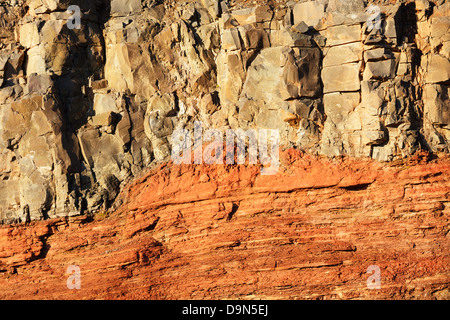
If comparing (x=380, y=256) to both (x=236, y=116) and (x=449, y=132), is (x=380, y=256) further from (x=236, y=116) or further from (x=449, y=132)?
(x=236, y=116)

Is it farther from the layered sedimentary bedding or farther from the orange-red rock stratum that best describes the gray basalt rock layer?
the orange-red rock stratum

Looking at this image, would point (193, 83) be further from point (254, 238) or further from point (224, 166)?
point (254, 238)

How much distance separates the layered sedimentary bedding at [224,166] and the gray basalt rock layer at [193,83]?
0.04 meters

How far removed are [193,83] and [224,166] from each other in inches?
98.1

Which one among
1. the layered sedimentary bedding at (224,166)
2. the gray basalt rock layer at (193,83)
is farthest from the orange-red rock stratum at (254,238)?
the gray basalt rock layer at (193,83)

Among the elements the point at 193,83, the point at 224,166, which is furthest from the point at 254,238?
the point at 193,83

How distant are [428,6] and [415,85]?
6.14ft

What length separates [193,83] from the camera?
1914 cm

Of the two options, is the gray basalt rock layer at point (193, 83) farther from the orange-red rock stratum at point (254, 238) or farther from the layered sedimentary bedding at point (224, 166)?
the orange-red rock stratum at point (254, 238)

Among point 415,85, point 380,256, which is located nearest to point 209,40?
point 415,85

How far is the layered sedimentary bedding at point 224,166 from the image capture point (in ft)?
56.3

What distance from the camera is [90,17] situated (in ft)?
65.1

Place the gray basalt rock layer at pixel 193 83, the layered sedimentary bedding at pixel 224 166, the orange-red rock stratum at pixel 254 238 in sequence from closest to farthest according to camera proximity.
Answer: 1. the orange-red rock stratum at pixel 254 238
2. the layered sedimentary bedding at pixel 224 166
3. the gray basalt rock layer at pixel 193 83

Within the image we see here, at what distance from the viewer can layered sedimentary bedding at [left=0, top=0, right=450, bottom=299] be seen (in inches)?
675
